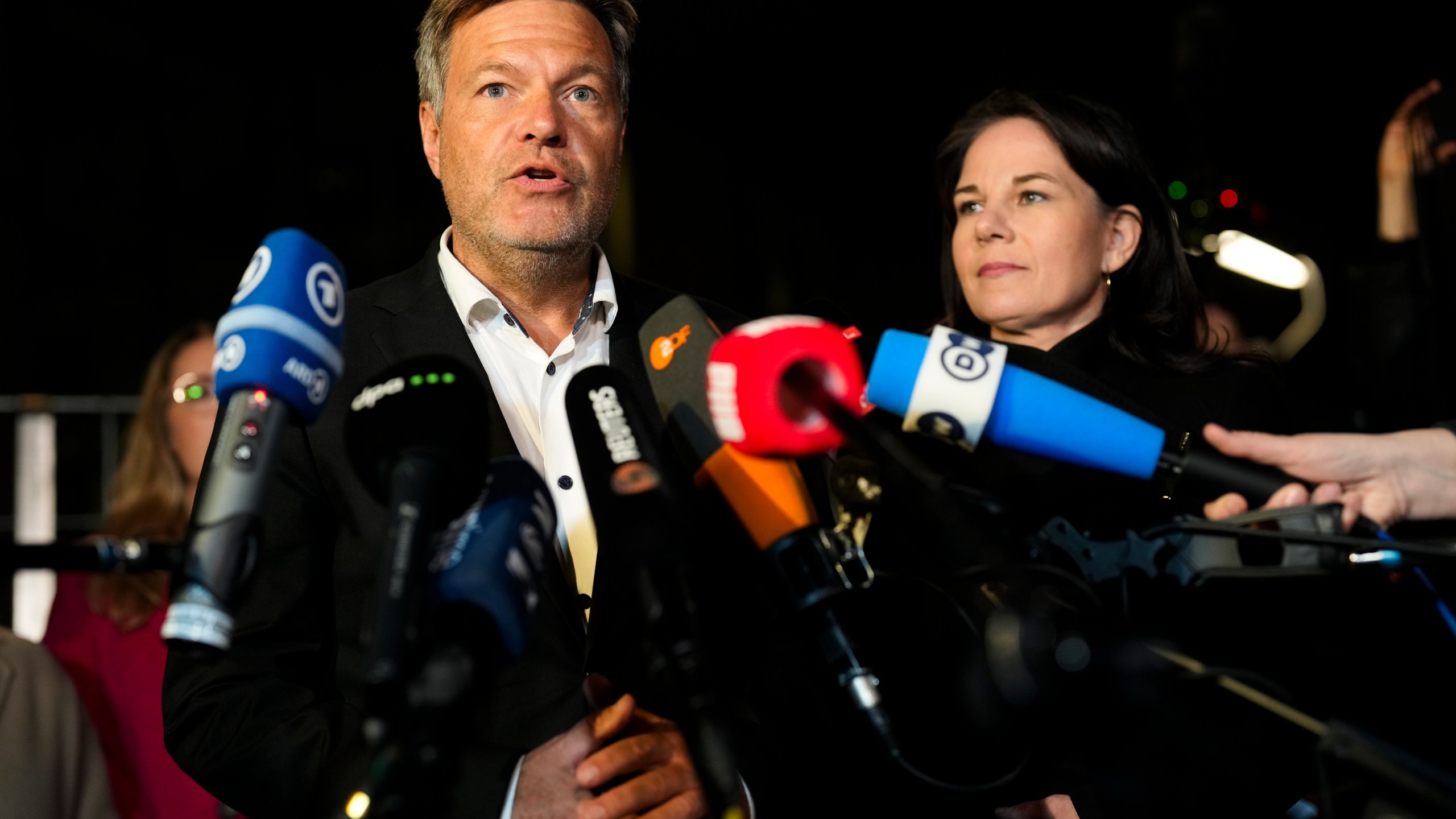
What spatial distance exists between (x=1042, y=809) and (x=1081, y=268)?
0.91 m

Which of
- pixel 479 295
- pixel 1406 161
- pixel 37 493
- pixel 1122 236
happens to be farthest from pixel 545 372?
pixel 37 493

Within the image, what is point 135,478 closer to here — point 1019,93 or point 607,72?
point 607,72

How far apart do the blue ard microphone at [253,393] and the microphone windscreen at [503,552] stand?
166 millimetres

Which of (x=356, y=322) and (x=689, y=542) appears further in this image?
(x=356, y=322)

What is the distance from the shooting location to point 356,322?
1.78 m

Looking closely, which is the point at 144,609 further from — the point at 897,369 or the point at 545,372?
the point at 897,369

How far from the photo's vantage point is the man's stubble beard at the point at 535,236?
1.80 m

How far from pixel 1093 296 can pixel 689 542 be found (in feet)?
4.35

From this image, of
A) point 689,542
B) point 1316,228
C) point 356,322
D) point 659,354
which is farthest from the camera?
point 1316,228

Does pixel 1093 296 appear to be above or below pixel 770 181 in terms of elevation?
below

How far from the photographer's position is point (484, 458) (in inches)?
41.3

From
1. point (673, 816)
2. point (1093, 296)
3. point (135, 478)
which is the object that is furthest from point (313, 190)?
point (673, 816)

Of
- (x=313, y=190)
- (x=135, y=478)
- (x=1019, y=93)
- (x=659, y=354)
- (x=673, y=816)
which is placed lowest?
(x=673, y=816)

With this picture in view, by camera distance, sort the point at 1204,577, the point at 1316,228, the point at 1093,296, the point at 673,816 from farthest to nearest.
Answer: the point at 1316,228 < the point at 1093,296 < the point at 673,816 < the point at 1204,577
